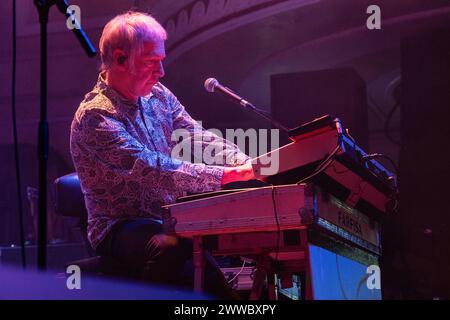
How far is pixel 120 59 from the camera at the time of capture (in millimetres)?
2664

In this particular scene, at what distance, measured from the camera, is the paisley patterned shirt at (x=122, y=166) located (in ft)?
7.80

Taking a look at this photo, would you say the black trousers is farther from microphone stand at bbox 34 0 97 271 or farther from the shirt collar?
the shirt collar

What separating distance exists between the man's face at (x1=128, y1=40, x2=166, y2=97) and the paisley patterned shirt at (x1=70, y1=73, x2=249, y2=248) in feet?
0.30

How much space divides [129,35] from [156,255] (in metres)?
0.96

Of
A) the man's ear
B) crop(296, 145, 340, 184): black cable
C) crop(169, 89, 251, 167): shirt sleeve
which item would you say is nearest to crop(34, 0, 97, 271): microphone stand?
the man's ear

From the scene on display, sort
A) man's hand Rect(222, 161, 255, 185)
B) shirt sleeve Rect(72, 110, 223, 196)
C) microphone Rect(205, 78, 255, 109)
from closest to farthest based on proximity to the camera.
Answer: man's hand Rect(222, 161, 255, 185)
shirt sleeve Rect(72, 110, 223, 196)
microphone Rect(205, 78, 255, 109)

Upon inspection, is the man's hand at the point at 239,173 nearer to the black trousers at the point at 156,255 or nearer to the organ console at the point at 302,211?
the organ console at the point at 302,211

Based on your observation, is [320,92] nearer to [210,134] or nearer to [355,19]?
[355,19]

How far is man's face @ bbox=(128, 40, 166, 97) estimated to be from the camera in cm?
264

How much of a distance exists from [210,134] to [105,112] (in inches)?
23.8

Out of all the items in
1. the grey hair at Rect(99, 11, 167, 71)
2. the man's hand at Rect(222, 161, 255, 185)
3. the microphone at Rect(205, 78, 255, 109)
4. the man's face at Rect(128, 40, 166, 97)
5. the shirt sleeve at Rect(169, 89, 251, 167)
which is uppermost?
the grey hair at Rect(99, 11, 167, 71)

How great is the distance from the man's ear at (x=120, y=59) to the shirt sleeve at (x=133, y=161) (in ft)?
0.84

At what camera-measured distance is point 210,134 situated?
9.78 feet
